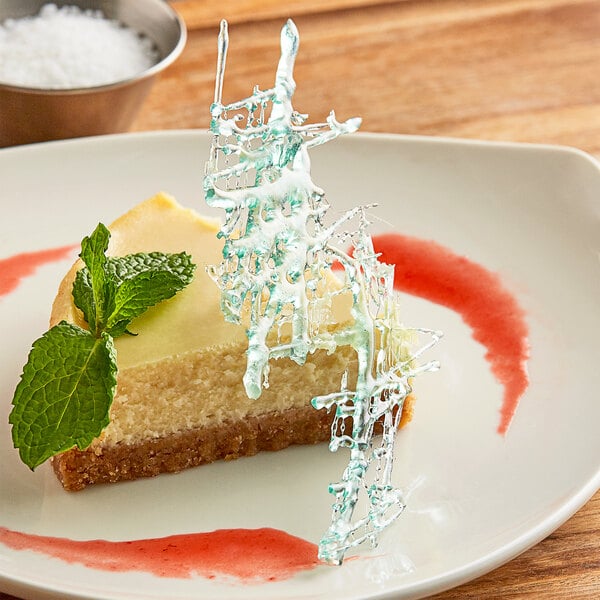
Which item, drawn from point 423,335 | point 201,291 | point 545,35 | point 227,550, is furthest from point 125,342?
point 545,35

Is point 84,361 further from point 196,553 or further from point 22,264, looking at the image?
point 22,264

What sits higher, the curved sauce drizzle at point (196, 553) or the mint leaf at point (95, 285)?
the mint leaf at point (95, 285)

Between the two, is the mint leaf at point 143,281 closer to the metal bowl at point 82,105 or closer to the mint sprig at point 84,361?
the mint sprig at point 84,361

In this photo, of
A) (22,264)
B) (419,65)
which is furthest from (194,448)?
(419,65)

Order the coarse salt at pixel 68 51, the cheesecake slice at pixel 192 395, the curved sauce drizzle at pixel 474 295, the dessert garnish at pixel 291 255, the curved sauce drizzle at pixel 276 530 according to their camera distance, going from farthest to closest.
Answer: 1. the coarse salt at pixel 68 51
2. the curved sauce drizzle at pixel 474 295
3. the cheesecake slice at pixel 192 395
4. the curved sauce drizzle at pixel 276 530
5. the dessert garnish at pixel 291 255

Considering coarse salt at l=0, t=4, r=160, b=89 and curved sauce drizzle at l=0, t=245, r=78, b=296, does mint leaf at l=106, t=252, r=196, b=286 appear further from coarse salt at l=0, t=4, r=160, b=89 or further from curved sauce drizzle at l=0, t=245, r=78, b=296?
coarse salt at l=0, t=4, r=160, b=89

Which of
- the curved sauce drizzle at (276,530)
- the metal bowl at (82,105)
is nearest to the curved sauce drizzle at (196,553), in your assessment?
the curved sauce drizzle at (276,530)
